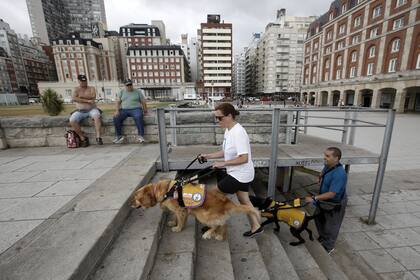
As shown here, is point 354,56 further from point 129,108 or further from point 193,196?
point 193,196

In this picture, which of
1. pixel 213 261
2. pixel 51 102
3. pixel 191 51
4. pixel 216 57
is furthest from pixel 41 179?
pixel 191 51

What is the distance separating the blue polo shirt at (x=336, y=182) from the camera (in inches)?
119

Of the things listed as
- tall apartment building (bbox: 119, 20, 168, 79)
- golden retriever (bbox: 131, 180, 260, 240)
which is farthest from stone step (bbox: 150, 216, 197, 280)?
tall apartment building (bbox: 119, 20, 168, 79)

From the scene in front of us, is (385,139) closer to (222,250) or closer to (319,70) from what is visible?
(222,250)

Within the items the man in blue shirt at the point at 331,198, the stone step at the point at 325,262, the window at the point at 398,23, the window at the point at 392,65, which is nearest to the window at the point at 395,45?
the window at the point at 392,65

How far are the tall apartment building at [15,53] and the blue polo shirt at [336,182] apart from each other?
4670 inches

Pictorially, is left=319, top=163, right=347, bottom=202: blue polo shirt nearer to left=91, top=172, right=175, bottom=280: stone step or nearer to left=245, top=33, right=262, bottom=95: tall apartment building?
left=91, top=172, right=175, bottom=280: stone step

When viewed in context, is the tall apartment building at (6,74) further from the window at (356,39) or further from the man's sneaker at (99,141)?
the window at (356,39)

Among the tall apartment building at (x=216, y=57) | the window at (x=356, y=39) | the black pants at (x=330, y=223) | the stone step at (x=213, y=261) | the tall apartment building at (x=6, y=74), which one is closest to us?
the stone step at (x=213, y=261)

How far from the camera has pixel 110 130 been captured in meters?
5.77

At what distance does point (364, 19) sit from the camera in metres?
31.0

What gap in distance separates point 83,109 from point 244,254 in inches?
208

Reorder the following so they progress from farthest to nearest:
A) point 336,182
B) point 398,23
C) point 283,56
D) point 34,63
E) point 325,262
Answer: point 34,63
point 283,56
point 398,23
point 325,262
point 336,182

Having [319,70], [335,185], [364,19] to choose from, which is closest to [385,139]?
[335,185]
